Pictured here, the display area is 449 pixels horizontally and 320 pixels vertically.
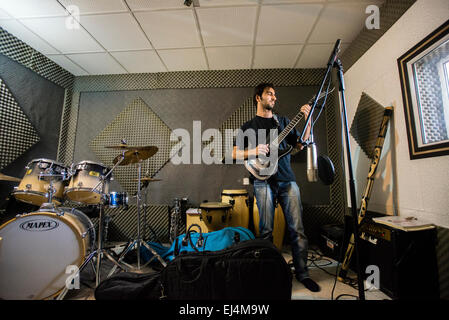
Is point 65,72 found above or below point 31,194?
above

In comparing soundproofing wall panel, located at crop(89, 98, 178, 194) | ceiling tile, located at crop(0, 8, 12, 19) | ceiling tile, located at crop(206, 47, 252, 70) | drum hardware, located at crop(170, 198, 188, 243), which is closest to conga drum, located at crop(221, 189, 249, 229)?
drum hardware, located at crop(170, 198, 188, 243)

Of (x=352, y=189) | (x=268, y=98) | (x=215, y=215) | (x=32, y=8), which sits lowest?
(x=215, y=215)

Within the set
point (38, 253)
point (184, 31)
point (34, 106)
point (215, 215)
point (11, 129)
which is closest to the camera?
point (38, 253)

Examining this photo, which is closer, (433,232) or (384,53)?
(433,232)

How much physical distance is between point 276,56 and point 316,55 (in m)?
0.65

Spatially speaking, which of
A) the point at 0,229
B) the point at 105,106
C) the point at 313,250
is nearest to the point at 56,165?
the point at 0,229

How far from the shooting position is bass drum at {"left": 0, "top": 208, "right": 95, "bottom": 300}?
1612 mm

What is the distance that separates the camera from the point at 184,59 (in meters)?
3.25

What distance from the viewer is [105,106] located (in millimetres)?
3625

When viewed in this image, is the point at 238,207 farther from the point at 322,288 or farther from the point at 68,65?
the point at 68,65

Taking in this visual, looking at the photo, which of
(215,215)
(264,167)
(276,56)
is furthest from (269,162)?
(276,56)

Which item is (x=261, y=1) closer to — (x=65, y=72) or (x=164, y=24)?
(x=164, y=24)

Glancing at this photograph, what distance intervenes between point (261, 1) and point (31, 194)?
325 cm

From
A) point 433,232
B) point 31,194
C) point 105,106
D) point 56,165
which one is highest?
point 105,106
